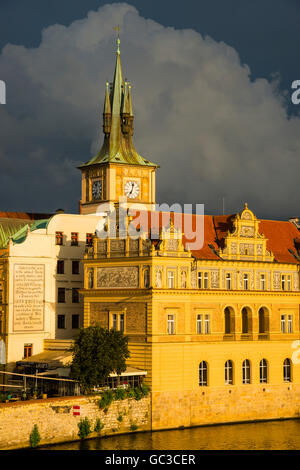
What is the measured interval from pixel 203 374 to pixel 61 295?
17575 mm

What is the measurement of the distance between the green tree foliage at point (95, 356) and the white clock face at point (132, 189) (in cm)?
2803

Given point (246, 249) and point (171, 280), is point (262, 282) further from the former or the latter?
point (171, 280)

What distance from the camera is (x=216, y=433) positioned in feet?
277

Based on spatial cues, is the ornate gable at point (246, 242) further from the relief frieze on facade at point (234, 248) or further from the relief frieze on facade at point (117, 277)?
the relief frieze on facade at point (117, 277)

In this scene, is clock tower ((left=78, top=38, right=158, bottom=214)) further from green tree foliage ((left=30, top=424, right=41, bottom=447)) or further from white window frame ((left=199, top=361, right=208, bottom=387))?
green tree foliage ((left=30, top=424, right=41, bottom=447))

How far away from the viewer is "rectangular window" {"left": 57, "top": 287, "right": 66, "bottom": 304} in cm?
9844

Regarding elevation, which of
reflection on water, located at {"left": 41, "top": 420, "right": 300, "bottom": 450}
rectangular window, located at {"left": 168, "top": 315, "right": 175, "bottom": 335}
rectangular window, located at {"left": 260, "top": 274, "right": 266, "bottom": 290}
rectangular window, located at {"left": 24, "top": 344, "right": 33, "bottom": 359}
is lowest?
reflection on water, located at {"left": 41, "top": 420, "right": 300, "bottom": 450}

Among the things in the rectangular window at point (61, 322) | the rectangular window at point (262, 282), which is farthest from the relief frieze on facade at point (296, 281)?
the rectangular window at point (61, 322)

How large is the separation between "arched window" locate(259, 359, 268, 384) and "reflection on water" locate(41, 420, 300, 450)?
5.32 m

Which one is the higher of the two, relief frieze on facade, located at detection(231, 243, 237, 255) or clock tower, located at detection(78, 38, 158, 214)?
clock tower, located at detection(78, 38, 158, 214)

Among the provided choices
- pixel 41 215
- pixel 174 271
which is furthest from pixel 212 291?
pixel 41 215

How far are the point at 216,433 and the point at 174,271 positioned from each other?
13955 mm

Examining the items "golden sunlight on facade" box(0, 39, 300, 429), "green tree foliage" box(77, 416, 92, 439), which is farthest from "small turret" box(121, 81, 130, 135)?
"green tree foliage" box(77, 416, 92, 439)
